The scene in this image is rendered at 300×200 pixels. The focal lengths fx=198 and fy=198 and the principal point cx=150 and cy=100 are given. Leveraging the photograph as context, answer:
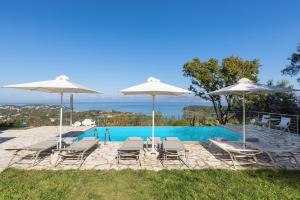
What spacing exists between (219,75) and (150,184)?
1324cm

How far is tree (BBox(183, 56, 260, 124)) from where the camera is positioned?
50.3ft

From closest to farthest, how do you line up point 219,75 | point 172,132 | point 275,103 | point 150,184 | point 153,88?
point 150,184
point 153,88
point 172,132
point 275,103
point 219,75

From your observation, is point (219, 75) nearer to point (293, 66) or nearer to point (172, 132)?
point (293, 66)

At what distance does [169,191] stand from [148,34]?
60.5ft

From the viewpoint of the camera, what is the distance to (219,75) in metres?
15.8

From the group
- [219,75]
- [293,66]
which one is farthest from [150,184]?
[293,66]

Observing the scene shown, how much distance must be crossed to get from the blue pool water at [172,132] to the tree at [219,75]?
2.93 metres

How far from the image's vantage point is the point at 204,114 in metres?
16.0

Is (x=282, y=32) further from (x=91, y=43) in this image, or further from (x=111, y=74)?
(x=111, y=74)

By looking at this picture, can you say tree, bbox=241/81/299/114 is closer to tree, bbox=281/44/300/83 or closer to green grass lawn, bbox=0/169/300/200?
tree, bbox=281/44/300/83

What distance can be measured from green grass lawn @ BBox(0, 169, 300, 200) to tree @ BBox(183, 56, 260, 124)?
11264 mm

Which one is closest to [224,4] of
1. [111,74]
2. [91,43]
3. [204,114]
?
[204,114]

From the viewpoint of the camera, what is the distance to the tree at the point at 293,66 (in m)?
14.1

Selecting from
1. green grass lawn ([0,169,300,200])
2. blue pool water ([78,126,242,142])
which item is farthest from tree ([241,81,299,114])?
green grass lawn ([0,169,300,200])
